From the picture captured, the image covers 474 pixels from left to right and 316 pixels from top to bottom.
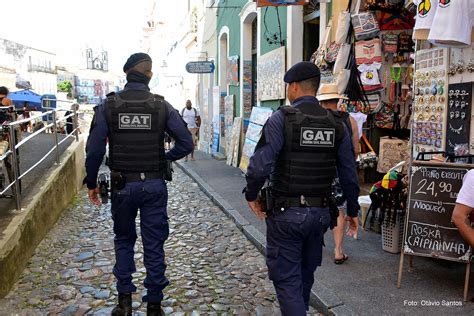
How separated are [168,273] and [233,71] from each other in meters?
9.51

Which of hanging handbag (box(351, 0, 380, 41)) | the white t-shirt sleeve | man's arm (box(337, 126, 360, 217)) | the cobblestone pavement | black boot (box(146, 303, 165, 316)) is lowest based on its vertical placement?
the cobblestone pavement

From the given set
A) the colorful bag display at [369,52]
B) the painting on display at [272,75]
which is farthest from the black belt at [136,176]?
the painting on display at [272,75]

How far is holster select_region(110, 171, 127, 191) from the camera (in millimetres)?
3623

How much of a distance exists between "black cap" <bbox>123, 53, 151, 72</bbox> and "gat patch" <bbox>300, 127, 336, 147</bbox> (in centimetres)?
155

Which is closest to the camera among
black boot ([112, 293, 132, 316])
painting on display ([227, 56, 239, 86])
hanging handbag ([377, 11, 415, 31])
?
black boot ([112, 293, 132, 316])

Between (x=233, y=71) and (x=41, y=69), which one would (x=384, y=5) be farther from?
(x=41, y=69)

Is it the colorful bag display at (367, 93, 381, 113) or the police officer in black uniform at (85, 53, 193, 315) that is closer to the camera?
the police officer in black uniform at (85, 53, 193, 315)

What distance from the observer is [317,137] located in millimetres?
3033

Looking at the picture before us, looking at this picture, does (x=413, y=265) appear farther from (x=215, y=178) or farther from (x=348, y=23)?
(x=215, y=178)

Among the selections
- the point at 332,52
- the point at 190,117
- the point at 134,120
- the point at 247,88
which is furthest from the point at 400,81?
the point at 190,117

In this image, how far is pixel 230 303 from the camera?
13.4ft

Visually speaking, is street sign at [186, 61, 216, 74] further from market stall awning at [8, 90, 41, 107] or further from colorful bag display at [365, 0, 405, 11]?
market stall awning at [8, 90, 41, 107]

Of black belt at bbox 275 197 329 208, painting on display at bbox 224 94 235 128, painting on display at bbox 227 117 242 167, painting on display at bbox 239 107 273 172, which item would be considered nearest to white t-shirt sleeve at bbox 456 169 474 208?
black belt at bbox 275 197 329 208

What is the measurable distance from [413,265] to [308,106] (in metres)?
2.54
